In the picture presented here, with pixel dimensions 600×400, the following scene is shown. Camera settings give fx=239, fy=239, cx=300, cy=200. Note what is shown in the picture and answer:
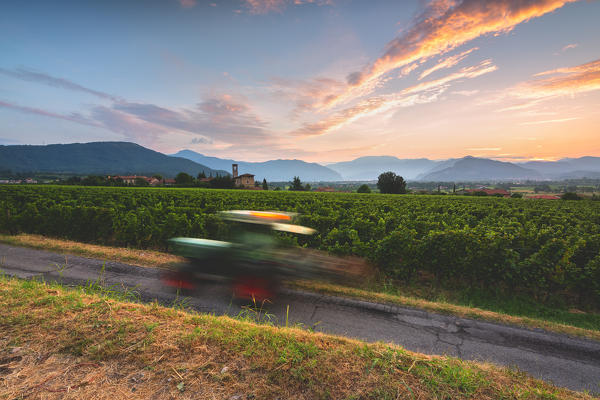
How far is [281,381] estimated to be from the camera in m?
2.87

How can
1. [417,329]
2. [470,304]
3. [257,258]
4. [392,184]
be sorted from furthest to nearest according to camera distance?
[392,184], [470,304], [257,258], [417,329]

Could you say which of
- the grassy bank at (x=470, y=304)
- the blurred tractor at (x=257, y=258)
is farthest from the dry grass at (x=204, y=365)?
the grassy bank at (x=470, y=304)

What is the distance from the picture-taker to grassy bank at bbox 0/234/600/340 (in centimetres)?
543

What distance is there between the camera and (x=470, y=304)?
6375mm

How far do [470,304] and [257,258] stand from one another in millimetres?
5782

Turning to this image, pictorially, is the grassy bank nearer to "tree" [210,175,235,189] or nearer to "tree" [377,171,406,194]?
"tree" [210,175,235,189]

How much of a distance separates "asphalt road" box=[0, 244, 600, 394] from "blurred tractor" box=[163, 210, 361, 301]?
18.1 inches

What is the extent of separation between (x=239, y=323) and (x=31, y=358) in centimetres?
262

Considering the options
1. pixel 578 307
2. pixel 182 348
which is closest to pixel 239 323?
pixel 182 348

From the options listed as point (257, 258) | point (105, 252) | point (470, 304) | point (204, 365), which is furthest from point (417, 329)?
point (105, 252)

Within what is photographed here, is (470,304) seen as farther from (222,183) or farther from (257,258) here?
(222,183)

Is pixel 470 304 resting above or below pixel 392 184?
below

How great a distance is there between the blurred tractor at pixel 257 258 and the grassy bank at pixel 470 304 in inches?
34.9

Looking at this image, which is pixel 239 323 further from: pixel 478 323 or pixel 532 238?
pixel 532 238
